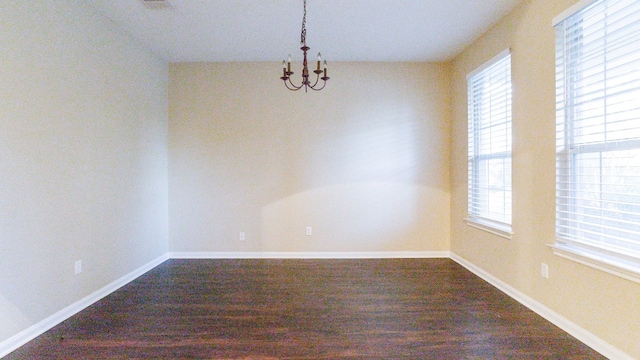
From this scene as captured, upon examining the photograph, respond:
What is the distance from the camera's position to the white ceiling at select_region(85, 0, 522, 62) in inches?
115

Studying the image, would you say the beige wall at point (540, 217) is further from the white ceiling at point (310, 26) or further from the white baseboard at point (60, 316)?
the white baseboard at point (60, 316)

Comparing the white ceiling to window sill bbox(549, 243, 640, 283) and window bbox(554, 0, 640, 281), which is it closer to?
window bbox(554, 0, 640, 281)

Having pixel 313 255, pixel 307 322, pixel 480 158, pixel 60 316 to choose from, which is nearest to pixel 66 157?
pixel 60 316

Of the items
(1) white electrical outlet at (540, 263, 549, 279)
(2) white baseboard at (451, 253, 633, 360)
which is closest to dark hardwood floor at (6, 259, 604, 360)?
(2) white baseboard at (451, 253, 633, 360)

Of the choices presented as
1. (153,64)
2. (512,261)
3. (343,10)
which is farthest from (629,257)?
(153,64)

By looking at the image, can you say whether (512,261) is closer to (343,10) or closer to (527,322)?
(527,322)

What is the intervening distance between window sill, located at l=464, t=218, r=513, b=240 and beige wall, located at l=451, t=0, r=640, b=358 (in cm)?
6

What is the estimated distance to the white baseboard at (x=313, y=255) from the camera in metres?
4.38

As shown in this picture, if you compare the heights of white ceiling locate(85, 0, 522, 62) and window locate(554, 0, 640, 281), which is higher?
white ceiling locate(85, 0, 522, 62)

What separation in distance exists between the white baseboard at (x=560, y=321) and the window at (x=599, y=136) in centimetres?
49

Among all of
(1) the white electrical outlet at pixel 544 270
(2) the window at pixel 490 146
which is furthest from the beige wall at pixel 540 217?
(2) the window at pixel 490 146

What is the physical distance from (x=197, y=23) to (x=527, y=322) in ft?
13.1

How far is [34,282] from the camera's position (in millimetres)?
2277

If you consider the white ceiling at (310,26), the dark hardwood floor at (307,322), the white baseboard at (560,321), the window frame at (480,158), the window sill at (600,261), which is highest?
the white ceiling at (310,26)
